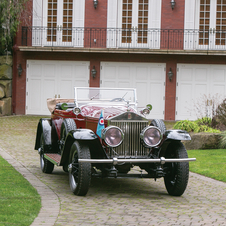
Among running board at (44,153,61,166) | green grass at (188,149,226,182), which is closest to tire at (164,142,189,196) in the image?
green grass at (188,149,226,182)

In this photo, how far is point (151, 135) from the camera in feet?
20.4

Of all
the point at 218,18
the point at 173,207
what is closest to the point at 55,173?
the point at 173,207

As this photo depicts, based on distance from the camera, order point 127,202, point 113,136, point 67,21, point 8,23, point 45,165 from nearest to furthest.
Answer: point 127,202 < point 113,136 < point 45,165 < point 8,23 < point 67,21

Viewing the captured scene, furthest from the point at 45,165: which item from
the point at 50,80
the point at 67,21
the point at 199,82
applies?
the point at 67,21

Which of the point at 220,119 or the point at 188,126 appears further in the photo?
the point at 220,119

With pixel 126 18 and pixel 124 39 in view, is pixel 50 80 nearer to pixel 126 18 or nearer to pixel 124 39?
pixel 124 39

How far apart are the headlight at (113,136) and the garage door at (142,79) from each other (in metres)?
15.5

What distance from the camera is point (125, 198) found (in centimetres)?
607

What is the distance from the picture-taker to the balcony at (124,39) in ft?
69.5

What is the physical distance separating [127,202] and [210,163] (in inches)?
156

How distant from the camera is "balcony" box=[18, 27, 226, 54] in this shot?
21188 mm

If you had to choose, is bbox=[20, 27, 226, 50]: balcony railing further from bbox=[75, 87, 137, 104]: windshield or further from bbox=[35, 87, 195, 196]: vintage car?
bbox=[35, 87, 195, 196]: vintage car

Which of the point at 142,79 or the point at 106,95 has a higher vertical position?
the point at 142,79

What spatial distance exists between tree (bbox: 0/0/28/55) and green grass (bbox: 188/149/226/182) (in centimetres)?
1245
